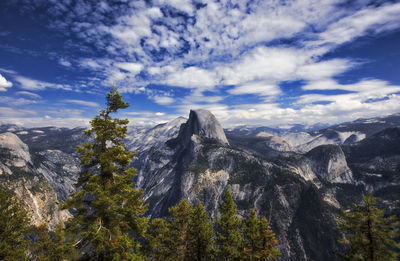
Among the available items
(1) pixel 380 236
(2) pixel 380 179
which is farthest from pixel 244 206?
(2) pixel 380 179

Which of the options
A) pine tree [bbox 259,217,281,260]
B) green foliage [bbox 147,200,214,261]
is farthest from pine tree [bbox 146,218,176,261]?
pine tree [bbox 259,217,281,260]

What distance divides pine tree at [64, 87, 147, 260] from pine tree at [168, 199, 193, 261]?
38.5 ft

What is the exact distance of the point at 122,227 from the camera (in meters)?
13.9

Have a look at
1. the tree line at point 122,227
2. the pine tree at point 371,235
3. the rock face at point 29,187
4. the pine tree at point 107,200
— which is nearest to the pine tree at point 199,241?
the tree line at point 122,227

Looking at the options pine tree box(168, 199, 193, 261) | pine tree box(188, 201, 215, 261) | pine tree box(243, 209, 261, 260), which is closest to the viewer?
pine tree box(243, 209, 261, 260)

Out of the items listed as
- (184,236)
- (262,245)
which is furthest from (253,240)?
(184,236)

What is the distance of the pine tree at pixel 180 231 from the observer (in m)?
24.1

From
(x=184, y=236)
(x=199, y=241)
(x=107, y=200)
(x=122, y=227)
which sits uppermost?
(x=107, y=200)

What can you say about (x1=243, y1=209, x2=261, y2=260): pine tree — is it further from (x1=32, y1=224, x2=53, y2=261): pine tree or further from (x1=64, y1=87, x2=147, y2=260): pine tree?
(x1=32, y1=224, x2=53, y2=261): pine tree

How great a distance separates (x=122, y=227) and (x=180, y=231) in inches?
526

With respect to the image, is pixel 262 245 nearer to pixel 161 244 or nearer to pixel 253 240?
pixel 253 240

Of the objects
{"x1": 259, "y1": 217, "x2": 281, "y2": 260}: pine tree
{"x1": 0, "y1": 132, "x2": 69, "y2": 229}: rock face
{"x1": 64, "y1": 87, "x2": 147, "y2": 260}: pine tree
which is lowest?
{"x1": 0, "y1": 132, "x2": 69, "y2": 229}: rock face

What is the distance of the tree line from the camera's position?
12.5m

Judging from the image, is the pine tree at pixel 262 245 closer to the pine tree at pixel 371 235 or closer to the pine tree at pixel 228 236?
the pine tree at pixel 228 236
